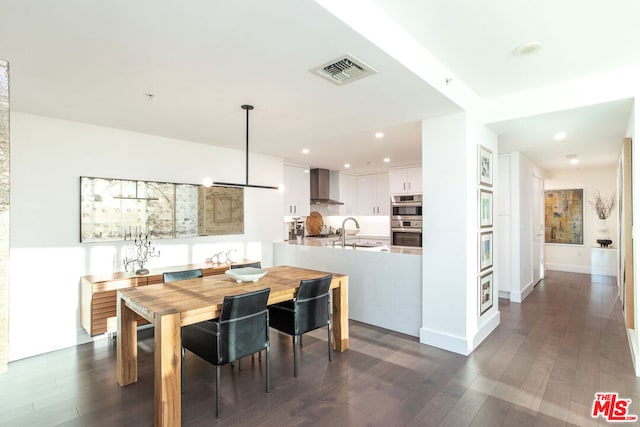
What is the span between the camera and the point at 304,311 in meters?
2.93

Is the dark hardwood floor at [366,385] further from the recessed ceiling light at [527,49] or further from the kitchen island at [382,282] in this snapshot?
the recessed ceiling light at [527,49]

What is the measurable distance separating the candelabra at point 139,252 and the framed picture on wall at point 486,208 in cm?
385

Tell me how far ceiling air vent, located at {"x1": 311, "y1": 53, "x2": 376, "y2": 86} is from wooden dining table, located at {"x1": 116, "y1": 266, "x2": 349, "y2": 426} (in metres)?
1.75

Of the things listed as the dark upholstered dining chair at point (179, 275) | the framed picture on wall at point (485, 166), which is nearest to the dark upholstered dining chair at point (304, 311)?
the dark upholstered dining chair at point (179, 275)

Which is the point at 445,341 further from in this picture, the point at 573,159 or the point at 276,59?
the point at 573,159

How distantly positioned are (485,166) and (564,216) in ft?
18.5

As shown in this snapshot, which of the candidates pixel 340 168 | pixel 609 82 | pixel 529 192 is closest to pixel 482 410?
pixel 609 82

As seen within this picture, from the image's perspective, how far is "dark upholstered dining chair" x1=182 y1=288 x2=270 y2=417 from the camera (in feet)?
7.59

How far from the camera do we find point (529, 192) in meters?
5.89

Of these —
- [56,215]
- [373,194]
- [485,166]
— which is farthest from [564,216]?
[56,215]

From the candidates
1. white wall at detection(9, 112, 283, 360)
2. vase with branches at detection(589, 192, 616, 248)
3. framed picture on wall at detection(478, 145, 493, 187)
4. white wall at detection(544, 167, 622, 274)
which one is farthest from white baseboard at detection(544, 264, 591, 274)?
white wall at detection(9, 112, 283, 360)

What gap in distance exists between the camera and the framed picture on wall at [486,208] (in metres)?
3.59

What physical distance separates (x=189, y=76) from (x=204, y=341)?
6.37 feet

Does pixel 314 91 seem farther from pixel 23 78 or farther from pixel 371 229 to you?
pixel 371 229
